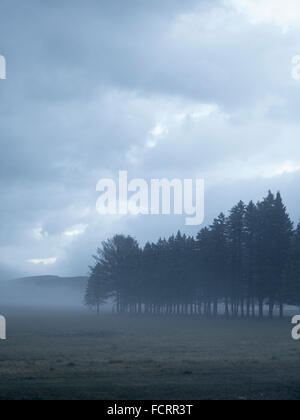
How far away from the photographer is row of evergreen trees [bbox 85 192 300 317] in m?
71.6

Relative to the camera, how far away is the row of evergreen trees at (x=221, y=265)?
235 ft

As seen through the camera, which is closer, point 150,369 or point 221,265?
point 150,369

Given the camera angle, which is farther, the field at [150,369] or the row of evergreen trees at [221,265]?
the row of evergreen trees at [221,265]

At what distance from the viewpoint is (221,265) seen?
83.4m

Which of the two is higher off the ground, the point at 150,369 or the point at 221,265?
the point at 221,265

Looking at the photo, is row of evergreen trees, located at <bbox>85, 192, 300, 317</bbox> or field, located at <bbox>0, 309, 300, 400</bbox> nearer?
field, located at <bbox>0, 309, 300, 400</bbox>
